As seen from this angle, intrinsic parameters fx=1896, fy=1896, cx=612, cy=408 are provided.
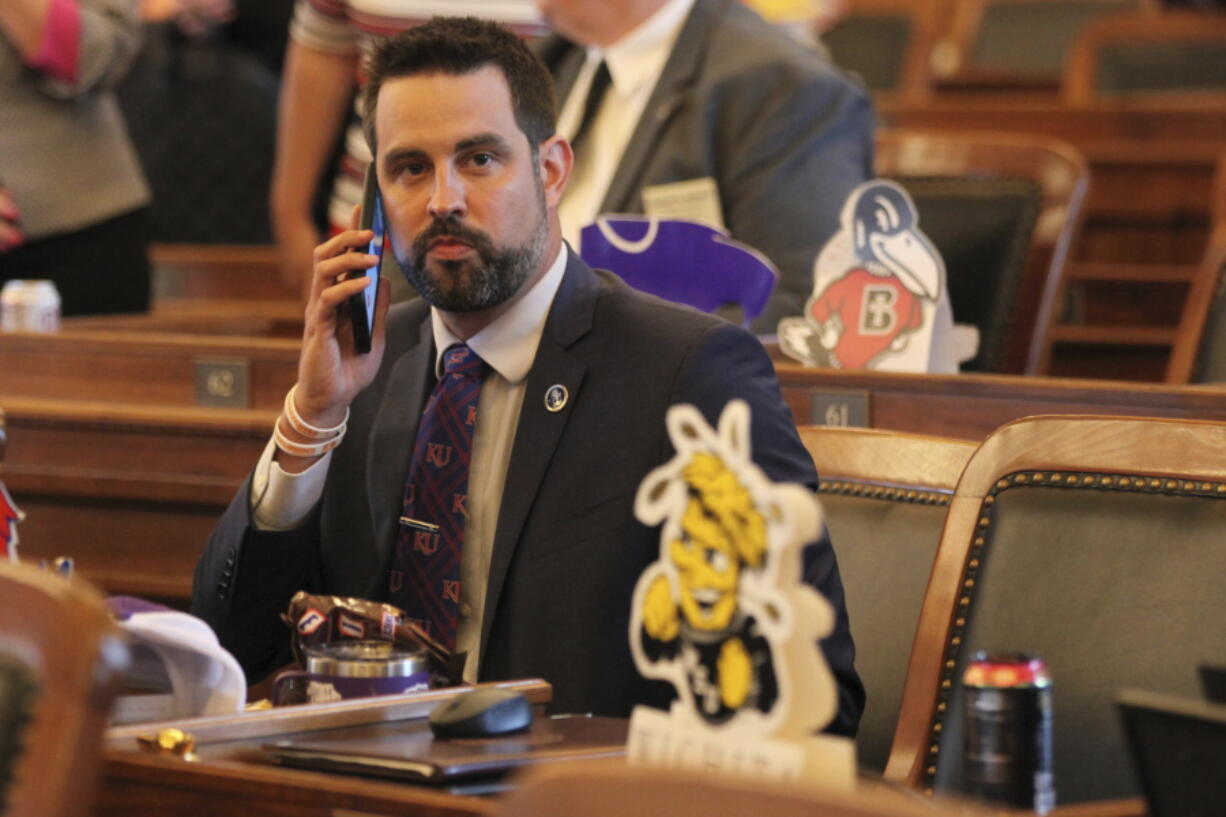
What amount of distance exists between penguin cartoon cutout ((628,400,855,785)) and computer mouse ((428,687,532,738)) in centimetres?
16

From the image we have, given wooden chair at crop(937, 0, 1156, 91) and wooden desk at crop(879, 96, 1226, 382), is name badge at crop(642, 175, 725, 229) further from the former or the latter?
wooden chair at crop(937, 0, 1156, 91)

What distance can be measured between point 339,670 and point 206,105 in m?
4.18

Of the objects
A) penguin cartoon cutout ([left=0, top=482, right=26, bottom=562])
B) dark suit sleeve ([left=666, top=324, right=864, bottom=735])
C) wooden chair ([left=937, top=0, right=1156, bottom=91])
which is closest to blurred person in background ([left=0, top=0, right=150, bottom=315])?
penguin cartoon cutout ([left=0, top=482, right=26, bottom=562])

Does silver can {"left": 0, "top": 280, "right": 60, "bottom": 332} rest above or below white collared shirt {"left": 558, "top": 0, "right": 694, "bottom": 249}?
below

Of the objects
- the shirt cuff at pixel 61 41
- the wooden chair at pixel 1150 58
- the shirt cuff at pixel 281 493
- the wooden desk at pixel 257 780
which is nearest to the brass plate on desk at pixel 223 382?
the shirt cuff at pixel 61 41

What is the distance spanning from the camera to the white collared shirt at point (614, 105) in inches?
121

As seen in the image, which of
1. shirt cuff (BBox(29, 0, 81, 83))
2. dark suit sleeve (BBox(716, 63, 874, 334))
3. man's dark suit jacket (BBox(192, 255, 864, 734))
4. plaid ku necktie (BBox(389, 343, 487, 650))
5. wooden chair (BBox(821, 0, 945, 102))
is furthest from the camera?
wooden chair (BBox(821, 0, 945, 102))

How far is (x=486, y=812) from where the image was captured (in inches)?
40.9

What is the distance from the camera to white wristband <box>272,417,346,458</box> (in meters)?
1.85

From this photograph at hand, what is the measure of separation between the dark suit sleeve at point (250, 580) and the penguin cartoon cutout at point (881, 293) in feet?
2.69

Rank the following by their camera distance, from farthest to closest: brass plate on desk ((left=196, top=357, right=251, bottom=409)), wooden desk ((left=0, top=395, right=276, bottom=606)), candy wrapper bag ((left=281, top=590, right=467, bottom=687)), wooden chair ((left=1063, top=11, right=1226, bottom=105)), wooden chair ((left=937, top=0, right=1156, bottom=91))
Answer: wooden chair ((left=937, top=0, right=1156, bottom=91)) < wooden chair ((left=1063, top=11, right=1226, bottom=105)) < brass plate on desk ((left=196, top=357, right=251, bottom=409)) < wooden desk ((left=0, top=395, right=276, bottom=606)) < candy wrapper bag ((left=281, top=590, right=467, bottom=687))

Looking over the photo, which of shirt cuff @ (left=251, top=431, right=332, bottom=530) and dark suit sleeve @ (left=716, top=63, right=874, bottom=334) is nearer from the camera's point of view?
shirt cuff @ (left=251, top=431, right=332, bottom=530)

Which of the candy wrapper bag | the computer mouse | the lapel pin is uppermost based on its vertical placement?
the lapel pin

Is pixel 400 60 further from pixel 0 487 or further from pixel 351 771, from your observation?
pixel 351 771
